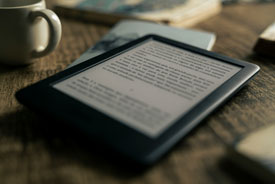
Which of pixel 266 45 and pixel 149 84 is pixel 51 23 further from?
pixel 266 45

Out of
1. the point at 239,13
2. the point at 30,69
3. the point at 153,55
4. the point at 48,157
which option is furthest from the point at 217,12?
the point at 48,157

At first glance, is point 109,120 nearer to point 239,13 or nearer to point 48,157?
point 48,157

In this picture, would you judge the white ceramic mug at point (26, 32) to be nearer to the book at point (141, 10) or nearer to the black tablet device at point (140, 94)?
the black tablet device at point (140, 94)

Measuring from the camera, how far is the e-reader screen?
1.00ft

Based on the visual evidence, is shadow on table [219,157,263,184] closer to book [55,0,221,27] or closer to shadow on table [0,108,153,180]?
shadow on table [0,108,153,180]

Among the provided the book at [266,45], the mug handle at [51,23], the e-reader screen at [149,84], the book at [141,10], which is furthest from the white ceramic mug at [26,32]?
the book at [266,45]

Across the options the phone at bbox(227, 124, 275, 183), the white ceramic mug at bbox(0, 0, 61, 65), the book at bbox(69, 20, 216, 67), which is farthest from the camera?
the book at bbox(69, 20, 216, 67)

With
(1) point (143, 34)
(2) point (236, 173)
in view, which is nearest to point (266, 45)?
(1) point (143, 34)

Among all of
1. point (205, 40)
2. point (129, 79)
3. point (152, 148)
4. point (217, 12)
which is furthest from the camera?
point (217, 12)

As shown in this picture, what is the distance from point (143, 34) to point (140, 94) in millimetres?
251

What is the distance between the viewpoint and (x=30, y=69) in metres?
0.47

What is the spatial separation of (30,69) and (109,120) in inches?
9.5

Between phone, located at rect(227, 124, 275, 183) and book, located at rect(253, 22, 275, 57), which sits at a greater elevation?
book, located at rect(253, 22, 275, 57)

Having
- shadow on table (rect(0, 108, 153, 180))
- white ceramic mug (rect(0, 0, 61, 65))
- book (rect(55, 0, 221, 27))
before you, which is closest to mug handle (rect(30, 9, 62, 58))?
white ceramic mug (rect(0, 0, 61, 65))
